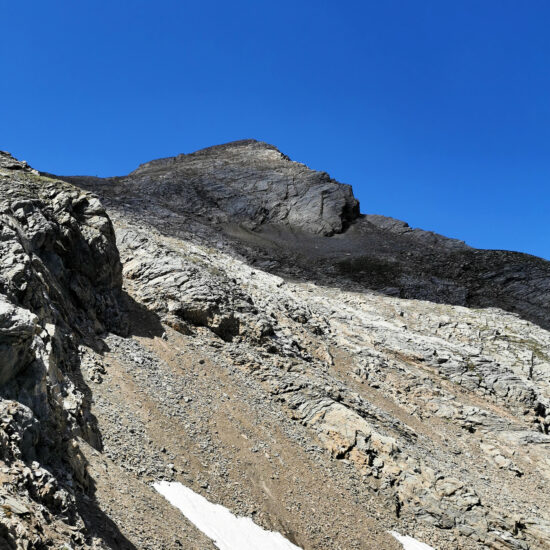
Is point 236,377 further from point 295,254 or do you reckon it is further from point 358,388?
point 295,254

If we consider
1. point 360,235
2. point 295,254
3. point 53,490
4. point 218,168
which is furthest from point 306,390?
point 218,168

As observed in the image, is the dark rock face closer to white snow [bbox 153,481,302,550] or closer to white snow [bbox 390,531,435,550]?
white snow [bbox 390,531,435,550]

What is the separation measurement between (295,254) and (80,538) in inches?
2257

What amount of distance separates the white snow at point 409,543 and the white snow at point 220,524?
17.4ft

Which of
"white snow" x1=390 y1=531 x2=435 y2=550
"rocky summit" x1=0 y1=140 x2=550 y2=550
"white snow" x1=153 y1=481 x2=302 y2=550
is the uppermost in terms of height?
"rocky summit" x1=0 y1=140 x2=550 y2=550

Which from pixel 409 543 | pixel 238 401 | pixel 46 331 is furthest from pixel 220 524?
pixel 46 331

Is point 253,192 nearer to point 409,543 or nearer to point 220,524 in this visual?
point 409,543

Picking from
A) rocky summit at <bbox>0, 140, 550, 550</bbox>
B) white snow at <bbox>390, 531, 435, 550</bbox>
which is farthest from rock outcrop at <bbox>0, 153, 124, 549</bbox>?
white snow at <bbox>390, 531, 435, 550</bbox>

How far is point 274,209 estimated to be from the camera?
3191 inches

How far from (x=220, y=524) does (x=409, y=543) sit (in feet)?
29.4

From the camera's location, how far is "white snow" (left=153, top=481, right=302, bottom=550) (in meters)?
17.4

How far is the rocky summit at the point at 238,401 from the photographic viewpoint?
14.4 meters

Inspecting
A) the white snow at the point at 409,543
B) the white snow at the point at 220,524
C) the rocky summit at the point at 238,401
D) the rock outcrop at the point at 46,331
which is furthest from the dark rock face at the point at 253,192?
the white snow at the point at 220,524

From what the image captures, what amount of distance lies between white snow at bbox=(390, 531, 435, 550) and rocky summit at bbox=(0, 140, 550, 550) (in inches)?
9.5
